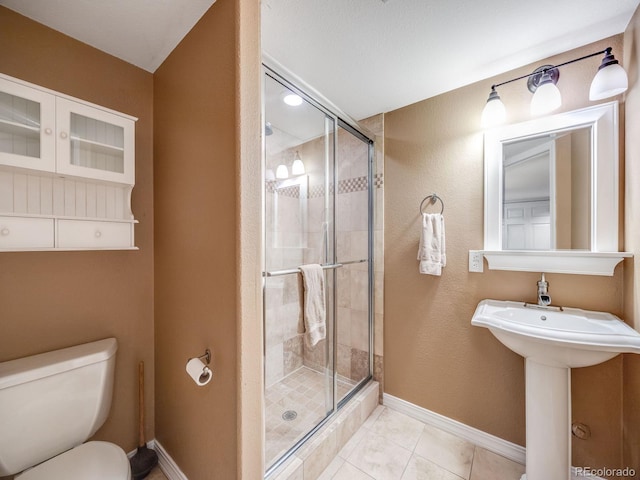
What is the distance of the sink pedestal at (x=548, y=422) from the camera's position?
3.81 feet

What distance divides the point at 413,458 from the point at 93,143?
2435mm

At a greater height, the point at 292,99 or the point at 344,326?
the point at 292,99

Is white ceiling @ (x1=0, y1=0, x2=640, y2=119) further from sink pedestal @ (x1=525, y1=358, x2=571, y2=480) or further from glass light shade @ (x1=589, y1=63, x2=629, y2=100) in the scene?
sink pedestal @ (x1=525, y1=358, x2=571, y2=480)

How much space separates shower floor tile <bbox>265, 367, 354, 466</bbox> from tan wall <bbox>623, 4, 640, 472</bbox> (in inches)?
58.2

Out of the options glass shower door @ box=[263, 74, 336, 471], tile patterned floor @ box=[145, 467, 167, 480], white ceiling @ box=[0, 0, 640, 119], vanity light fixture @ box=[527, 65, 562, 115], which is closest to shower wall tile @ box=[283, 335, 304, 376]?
glass shower door @ box=[263, 74, 336, 471]

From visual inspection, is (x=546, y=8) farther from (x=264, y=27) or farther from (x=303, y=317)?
(x=303, y=317)

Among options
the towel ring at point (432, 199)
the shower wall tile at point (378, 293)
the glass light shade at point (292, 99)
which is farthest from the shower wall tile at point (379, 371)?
the glass light shade at point (292, 99)

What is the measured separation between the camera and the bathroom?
96 cm

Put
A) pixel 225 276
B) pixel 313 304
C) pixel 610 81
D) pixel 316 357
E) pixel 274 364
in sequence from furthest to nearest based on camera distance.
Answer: pixel 316 357
pixel 274 364
pixel 313 304
pixel 610 81
pixel 225 276

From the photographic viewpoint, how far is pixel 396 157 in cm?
192

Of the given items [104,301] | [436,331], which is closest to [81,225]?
[104,301]

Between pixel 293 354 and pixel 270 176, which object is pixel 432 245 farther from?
pixel 293 354

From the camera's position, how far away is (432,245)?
1.64 m

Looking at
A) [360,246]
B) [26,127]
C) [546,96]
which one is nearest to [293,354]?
[360,246]
